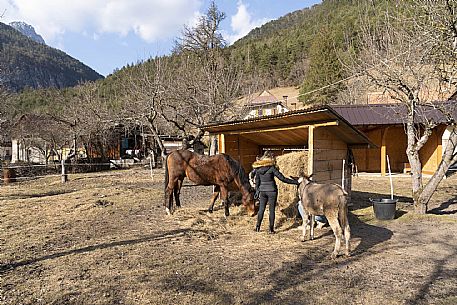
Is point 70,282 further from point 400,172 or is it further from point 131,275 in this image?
point 400,172

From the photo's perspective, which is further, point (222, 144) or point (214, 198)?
point (222, 144)

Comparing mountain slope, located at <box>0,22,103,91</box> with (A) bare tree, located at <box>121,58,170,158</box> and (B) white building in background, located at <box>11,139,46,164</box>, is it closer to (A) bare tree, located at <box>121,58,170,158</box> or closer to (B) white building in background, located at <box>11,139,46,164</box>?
(B) white building in background, located at <box>11,139,46,164</box>

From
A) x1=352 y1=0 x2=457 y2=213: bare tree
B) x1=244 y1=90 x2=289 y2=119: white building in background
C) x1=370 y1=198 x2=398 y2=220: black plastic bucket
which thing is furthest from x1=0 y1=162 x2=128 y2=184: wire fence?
x1=244 y1=90 x2=289 y2=119: white building in background

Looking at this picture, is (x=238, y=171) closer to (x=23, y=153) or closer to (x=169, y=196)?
(x=169, y=196)

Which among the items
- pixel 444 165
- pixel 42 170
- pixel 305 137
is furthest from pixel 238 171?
pixel 42 170

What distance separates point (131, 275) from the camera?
4.51 m

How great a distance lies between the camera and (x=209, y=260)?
17.1 ft

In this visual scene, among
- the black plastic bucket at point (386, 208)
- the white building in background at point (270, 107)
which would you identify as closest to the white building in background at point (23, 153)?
the white building in background at point (270, 107)

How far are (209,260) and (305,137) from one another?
5976mm

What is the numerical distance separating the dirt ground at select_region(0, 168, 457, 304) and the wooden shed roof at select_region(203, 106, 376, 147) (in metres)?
2.12

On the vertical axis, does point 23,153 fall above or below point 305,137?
below

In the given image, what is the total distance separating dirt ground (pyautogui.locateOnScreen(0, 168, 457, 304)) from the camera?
3986mm

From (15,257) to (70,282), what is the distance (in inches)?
65.4

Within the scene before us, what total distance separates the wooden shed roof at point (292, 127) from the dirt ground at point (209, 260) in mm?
2124
